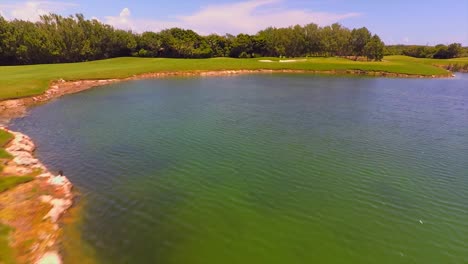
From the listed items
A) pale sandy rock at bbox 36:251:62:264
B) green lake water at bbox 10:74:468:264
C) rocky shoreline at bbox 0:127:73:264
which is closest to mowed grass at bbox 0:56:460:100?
green lake water at bbox 10:74:468:264

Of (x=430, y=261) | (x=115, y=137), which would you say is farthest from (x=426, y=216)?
(x=115, y=137)

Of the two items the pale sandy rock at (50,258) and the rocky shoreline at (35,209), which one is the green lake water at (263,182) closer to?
the pale sandy rock at (50,258)

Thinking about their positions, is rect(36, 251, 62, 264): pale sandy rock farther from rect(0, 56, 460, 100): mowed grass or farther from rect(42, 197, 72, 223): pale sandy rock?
rect(0, 56, 460, 100): mowed grass

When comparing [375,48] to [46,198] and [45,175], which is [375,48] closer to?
[45,175]

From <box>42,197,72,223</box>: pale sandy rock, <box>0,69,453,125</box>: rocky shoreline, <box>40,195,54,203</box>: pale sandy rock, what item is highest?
<box>0,69,453,125</box>: rocky shoreline

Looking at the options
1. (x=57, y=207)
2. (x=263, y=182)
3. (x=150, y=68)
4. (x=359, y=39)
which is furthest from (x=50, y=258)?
(x=359, y=39)

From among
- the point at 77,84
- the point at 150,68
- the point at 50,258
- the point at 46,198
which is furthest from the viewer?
the point at 150,68
